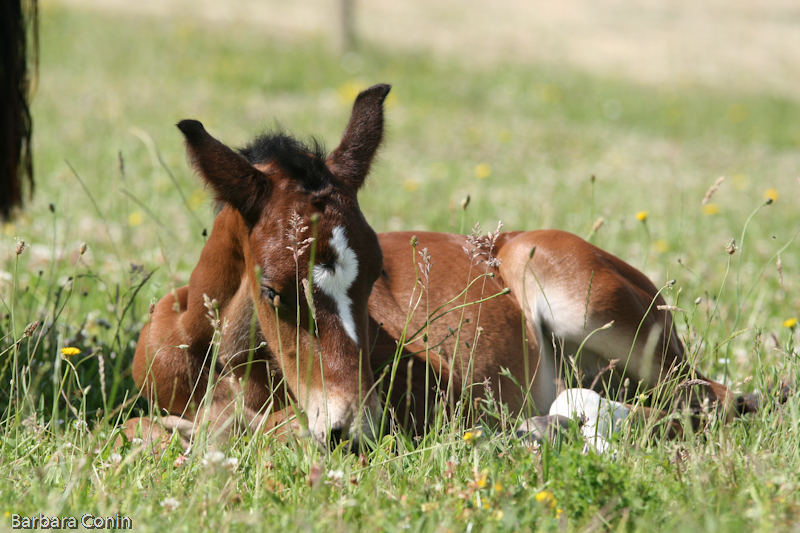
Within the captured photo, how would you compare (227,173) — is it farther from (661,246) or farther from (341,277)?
(661,246)

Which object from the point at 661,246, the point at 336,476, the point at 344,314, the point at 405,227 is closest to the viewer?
the point at 336,476

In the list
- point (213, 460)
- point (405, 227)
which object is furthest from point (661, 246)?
point (213, 460)

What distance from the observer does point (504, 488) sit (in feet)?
6.94

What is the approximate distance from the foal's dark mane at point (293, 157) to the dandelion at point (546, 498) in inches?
51.2

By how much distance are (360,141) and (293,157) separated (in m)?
0.45

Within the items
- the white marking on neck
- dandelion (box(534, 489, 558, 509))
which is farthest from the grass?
the white marking on neck

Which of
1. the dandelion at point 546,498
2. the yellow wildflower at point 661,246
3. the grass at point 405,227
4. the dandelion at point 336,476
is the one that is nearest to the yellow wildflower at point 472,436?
the grass at point 405,227

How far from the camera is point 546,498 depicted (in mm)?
2002

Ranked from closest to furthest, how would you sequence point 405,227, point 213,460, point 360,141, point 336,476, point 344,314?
point 213,460 → point 336,476 → point 344,314 → point 360,141 → point 405,227

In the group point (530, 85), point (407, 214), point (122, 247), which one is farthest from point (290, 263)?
point (530, 85)

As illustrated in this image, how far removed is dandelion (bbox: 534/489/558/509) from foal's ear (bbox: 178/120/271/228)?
4.50 feet

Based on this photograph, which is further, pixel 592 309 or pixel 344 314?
pixel 592 309

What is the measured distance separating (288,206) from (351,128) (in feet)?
2.16

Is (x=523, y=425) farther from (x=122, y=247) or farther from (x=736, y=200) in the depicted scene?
(x=736, y=200)
